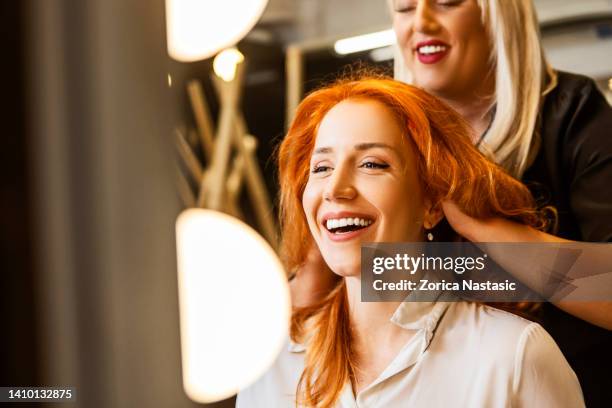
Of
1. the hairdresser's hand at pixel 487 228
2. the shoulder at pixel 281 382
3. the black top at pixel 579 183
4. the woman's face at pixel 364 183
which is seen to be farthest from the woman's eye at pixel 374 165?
the shoulder at pixel 281 382

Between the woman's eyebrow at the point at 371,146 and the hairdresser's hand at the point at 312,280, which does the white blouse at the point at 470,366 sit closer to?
the hairdresser's hand at the point at 312,280

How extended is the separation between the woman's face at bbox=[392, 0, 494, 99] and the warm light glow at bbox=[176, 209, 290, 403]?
14.9 inches

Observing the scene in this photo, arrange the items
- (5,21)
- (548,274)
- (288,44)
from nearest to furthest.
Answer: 1. (548,274)
2. (288,44)
3. (5,21)

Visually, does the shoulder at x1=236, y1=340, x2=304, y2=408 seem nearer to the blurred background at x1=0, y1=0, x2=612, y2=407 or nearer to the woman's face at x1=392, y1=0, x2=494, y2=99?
the blurred background at x1=0, y1=0, x2=612, y2=407

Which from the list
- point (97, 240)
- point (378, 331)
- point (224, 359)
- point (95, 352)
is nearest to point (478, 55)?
point (378, 331)

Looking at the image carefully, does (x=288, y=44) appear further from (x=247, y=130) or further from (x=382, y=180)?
(x=382, y=180)

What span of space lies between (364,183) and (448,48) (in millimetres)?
246

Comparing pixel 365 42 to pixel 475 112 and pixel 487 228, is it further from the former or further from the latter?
pixel 487 228

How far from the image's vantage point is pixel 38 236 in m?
1.24

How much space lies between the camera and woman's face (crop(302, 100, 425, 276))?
1.00 metres

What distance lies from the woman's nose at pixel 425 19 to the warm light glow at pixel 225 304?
42 centimetres

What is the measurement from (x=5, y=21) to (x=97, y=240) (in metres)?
0.44

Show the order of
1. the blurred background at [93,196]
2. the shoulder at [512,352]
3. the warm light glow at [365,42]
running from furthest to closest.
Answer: the blurred background at [93,196]
the warm light glow at [365,42]
the shoulder at [512,352]

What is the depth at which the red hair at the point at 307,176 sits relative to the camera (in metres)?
0.99
